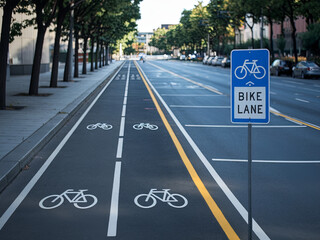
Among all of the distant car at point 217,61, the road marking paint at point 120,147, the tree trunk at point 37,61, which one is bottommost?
the road marking paint at point 120,147

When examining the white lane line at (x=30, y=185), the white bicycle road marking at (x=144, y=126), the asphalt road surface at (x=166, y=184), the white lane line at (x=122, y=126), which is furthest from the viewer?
the white bicycle road marking at (x=144, y=126)

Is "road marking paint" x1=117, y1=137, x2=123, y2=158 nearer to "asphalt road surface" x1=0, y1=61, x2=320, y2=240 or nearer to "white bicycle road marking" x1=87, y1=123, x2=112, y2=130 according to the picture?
"asphalt road surface" x1=0, y1=61, x2=320, y2=240

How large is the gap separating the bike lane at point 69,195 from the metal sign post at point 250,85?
7.02 feet

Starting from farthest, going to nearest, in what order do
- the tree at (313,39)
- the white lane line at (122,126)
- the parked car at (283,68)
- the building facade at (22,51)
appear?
the tree at (313,39), the parked car at (283,68), the building facade at (22,51), the white lane line at (122,126)

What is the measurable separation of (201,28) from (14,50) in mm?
85949

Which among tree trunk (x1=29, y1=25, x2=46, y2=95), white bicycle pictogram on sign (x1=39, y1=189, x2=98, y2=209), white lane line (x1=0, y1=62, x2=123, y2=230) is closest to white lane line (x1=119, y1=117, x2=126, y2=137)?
white lane line (x1=0, y1=62, x2=123, y2=230)

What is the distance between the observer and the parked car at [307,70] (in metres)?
44.5

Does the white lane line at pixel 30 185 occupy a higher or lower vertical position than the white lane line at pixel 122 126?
lower

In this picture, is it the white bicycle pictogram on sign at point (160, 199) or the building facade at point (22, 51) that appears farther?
the building facade at point (22, 51)

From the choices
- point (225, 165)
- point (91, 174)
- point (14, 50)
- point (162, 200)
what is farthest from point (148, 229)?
point (14, 50)

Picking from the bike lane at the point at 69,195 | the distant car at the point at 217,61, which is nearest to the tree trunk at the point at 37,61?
the bike lane at the point at 69,195

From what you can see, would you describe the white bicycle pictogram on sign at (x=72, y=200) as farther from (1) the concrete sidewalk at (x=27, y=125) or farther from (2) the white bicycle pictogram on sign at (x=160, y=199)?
(1) the concrete sidewalk at (x=27, y=125)

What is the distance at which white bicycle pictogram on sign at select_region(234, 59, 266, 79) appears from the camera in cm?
558

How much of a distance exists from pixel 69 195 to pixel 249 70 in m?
3.56
